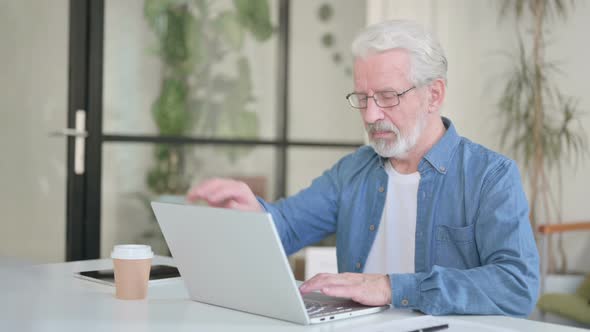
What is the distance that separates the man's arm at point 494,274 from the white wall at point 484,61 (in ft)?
10.5

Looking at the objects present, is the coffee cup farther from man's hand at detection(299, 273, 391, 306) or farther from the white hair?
the white hair

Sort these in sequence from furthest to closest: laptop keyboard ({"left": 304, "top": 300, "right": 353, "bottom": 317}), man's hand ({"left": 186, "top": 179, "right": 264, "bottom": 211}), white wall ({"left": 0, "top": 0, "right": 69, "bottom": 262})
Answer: white wall ({"left": 0, "top": 0, "right": 69, "bottom": 262}) < man's hand ({"left": 186, "top": 179, "right": 264, "bottom": 211}) < laptop keyboard ({"left": 304, "top": 300, "right": 353, "bottom": 317})

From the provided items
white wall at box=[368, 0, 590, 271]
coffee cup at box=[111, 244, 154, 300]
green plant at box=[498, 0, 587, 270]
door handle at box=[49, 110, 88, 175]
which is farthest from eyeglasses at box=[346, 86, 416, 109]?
green plant at box=[498, 0, 587, 270]

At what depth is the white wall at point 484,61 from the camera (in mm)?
4941

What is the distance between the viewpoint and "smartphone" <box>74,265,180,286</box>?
1896 mm

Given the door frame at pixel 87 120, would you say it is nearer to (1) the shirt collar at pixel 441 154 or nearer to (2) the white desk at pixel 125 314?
(2) the white desk at pixel 125 314

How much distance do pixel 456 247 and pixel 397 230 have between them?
0.20 meters

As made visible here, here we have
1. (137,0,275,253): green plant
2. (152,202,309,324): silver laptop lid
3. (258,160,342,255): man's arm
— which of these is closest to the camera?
(152,202,309,324): silver laptop lid

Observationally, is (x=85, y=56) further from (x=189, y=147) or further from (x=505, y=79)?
(x=505, y=79)

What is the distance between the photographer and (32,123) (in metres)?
3.98

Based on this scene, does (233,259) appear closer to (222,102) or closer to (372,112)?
(372,112)

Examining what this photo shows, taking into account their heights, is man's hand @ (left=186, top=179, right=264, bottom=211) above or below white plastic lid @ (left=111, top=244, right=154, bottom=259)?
above

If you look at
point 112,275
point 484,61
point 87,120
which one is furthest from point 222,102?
point 112,275

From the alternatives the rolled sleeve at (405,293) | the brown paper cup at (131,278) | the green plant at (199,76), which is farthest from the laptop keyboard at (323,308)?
the green plant at (199,76)
